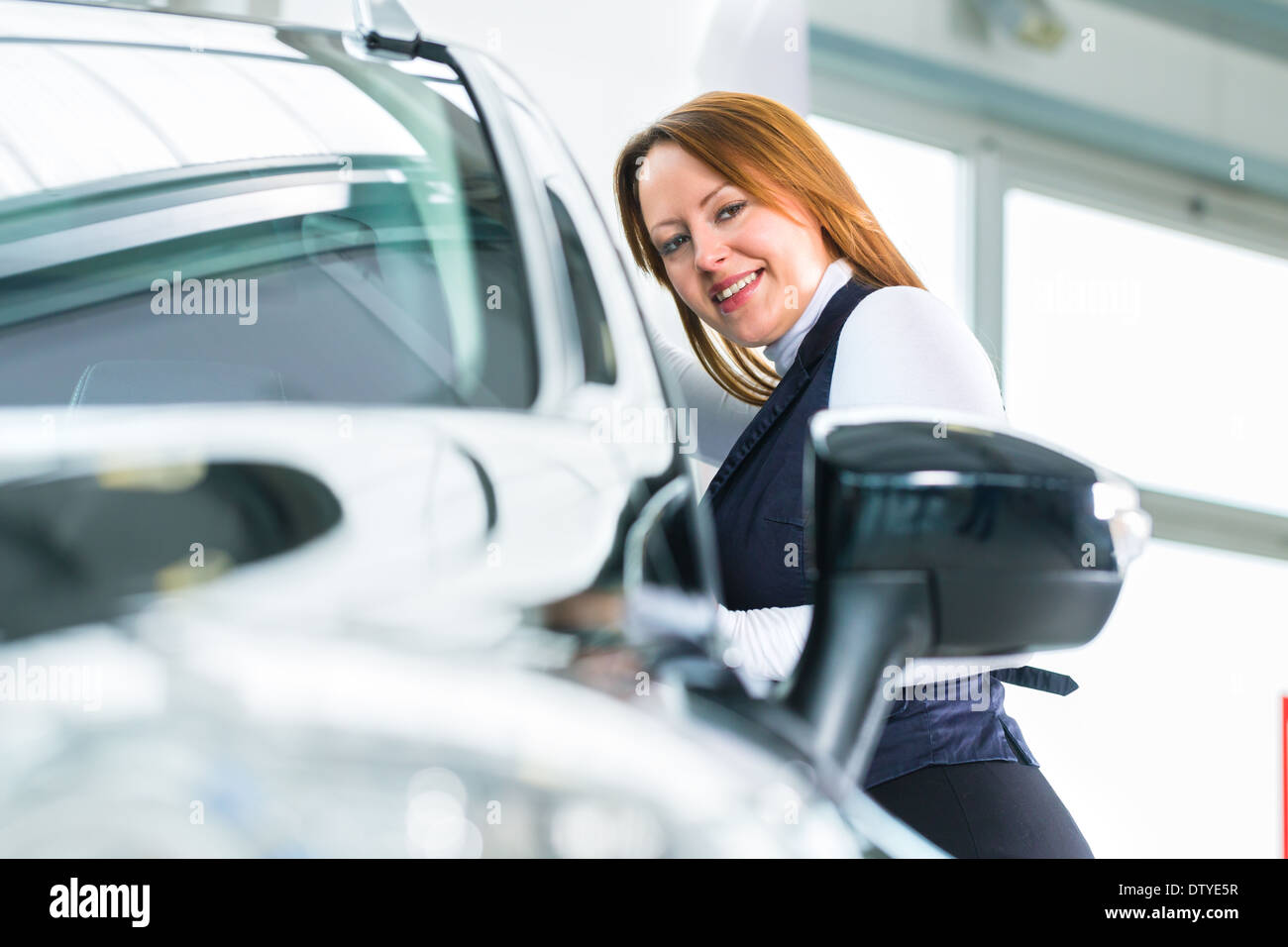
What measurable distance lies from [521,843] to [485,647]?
9cm

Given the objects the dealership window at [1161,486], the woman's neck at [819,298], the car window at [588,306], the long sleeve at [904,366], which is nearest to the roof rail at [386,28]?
the car window at [588,306]

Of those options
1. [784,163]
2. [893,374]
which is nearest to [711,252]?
[784,163]

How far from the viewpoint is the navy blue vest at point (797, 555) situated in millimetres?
993

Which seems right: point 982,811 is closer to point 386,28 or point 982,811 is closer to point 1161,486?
point 386,28

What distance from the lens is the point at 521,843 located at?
0.39m

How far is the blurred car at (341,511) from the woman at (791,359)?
203 mm

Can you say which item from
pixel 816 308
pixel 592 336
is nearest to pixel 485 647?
pixel 592 336

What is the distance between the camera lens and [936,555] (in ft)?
1.58

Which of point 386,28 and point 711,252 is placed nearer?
point 386,28

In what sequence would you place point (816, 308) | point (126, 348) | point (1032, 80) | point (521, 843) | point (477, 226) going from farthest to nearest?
point (1032, 80) < point (816, 308) < point (477, 226) < point (126, 348) < point (521, 843)

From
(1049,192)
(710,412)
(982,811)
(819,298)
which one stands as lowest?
(982,811)

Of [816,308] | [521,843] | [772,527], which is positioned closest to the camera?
[521,843]

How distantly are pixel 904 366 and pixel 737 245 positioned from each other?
1.62 feet
